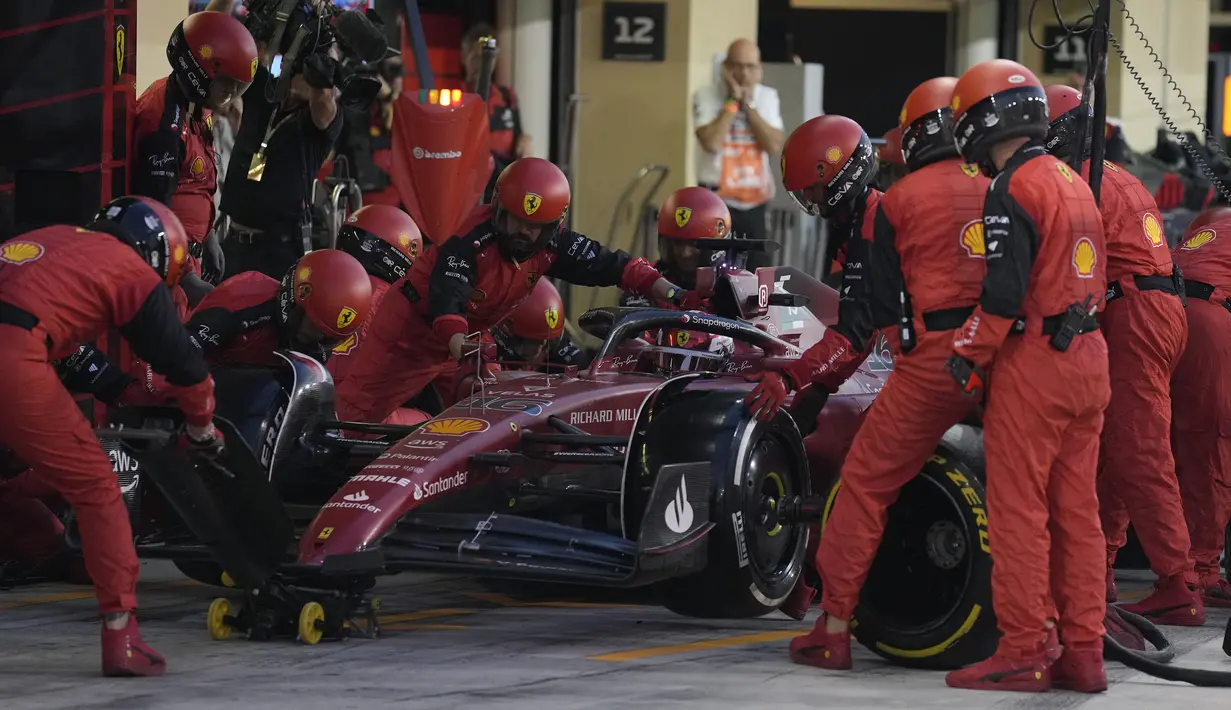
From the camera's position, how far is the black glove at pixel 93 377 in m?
8.07

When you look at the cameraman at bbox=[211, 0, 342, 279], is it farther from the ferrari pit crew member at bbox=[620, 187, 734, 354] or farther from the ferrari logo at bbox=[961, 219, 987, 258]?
the ferrari logo at bbox=[961, 219, 987, 258]

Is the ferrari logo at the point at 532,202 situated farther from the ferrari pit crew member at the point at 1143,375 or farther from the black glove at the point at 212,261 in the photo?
the black glove at the point at 212,261

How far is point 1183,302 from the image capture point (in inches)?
349

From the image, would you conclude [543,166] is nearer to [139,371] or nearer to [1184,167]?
[139,371]

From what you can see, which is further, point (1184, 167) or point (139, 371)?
point (1184, 167)

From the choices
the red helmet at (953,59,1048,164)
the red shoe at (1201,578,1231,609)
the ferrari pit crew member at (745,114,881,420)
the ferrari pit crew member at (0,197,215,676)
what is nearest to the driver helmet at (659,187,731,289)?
the ferrari pit crew member at (745,114,881,420)

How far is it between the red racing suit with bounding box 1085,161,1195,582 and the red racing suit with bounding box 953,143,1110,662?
1665 millimetres

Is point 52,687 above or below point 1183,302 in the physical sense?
below

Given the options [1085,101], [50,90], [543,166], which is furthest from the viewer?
[50,90]

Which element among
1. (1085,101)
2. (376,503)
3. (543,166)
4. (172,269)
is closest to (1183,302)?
(1085,101)

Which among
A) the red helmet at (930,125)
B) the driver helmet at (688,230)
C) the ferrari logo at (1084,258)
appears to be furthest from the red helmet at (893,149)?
the ferrari logo at (1084,258)

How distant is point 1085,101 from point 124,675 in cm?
412

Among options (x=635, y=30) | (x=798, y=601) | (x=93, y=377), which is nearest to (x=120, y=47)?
(x=93, y=377)

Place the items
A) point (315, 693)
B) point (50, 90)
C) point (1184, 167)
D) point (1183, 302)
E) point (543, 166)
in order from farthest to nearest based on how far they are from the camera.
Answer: point (1184, 167)
point (50, 90)
point (543, 166)
point (1183, 302)
point (315, 693)
